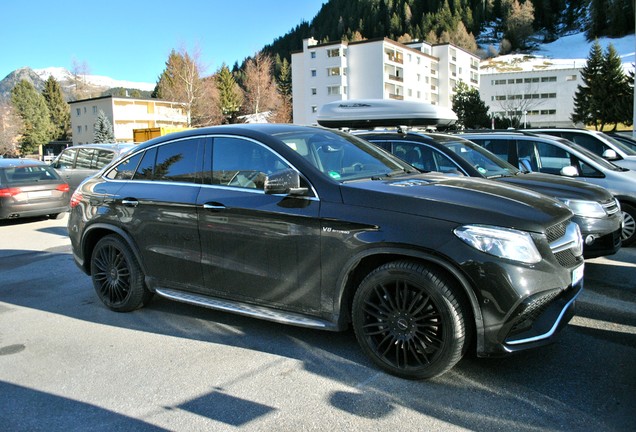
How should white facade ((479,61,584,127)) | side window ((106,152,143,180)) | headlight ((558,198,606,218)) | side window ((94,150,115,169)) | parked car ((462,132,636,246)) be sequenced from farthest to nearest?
white facade ((479,61,584,127))
side window ((94,150,115,169))
parked car ((462,132,636,246))
headlight ((558,198,606,218))
side window ((106,152,143,180))

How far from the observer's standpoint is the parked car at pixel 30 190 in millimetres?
11227

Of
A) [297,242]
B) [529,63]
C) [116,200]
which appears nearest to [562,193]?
[297,242]

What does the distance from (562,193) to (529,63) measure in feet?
443

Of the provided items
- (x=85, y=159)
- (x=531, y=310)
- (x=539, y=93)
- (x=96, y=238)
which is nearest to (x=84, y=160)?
(x=85, y=159)

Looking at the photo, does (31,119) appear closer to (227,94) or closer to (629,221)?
(227,94)

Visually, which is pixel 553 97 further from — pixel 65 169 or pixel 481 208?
pixel 481 208

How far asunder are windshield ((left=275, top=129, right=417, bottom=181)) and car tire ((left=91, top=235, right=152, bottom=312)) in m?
2.00

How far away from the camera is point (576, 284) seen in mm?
3512

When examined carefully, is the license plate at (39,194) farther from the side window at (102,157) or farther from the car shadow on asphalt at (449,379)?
the car shadow on asphalt at (449,379)

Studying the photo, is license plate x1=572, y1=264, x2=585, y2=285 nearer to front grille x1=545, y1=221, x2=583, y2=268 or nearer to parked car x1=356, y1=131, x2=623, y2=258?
front grille x1=545, y1=221, x2=583, y2=268

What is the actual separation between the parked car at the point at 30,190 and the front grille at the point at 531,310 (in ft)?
37.5

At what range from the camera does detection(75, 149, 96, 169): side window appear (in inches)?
559

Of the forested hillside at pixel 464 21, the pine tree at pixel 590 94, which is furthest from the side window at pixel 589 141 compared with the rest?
the forested hillside at pixel 464 21

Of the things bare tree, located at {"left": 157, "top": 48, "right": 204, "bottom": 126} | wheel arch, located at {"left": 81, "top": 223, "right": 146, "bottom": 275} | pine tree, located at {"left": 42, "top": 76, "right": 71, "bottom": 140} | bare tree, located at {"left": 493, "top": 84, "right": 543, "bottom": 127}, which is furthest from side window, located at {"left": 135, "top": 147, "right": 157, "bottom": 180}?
pine tree, located at {"left": 42, "top": 76, "right": 71, "bottom": 140}
